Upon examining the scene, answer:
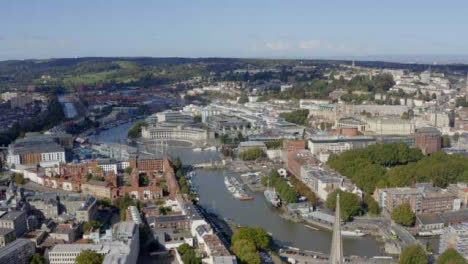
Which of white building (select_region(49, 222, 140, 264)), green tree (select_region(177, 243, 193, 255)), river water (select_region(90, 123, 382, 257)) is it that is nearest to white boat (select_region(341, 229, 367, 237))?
river water (select_region(90, 123, 382, 257))

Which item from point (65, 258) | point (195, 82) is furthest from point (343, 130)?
point (195, 82)

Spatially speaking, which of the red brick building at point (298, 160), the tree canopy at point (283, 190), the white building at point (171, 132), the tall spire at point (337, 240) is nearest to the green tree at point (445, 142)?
the red brick building at point (298, 160)

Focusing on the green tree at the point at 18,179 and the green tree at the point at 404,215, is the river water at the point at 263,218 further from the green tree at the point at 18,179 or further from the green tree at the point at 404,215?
the green tree at the point at 18,179

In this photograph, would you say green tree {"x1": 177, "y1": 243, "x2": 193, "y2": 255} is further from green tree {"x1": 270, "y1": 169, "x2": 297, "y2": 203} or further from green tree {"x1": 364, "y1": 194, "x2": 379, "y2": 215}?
green tree {"x1": 364, "y1": 194, "x2": 379, "y2": 215}

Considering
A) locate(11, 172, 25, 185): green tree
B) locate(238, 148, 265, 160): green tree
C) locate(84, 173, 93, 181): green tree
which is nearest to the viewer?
locate(84, 173, 93, 181): green tree

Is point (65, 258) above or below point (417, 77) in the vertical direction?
below

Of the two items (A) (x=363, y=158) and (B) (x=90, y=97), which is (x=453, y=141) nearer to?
(A) (x=363, y=158)

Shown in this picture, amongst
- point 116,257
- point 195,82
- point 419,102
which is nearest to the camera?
point 116,257
